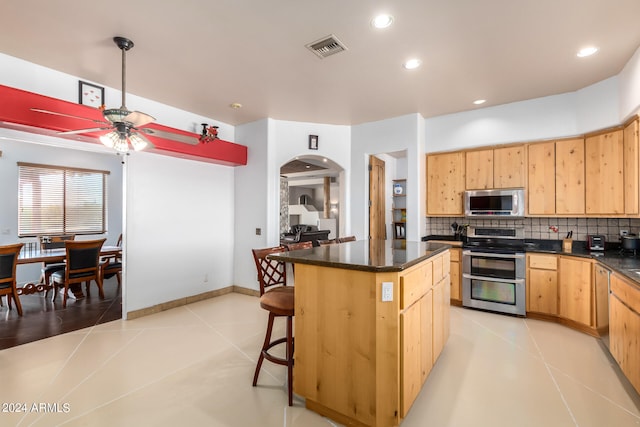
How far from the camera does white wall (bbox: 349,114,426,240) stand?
443 cm

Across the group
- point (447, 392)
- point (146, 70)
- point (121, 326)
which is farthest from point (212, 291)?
point (447, 392)

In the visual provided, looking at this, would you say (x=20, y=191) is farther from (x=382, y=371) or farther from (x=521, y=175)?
(x=521, y=175)

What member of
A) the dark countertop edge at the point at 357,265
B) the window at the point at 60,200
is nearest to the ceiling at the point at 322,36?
the dark countertop edge at the point at 357,265

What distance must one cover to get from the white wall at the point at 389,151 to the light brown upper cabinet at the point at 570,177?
169 centimetres

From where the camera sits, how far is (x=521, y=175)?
Result: 13.2 ft

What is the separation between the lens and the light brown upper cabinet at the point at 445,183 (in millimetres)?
4469

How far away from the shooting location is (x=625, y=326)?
2246mm

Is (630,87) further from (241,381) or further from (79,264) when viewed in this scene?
(79,264)

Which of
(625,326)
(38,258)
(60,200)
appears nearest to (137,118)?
(38,258)

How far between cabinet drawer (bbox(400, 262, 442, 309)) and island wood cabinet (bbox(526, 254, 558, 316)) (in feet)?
7.42

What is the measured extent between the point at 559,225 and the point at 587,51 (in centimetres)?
225

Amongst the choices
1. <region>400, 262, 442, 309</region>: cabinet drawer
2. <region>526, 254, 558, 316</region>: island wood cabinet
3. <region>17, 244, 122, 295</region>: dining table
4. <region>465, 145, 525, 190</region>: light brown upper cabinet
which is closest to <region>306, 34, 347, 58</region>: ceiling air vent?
<region>400, 262, 442, 309</region>: cabinet drawer

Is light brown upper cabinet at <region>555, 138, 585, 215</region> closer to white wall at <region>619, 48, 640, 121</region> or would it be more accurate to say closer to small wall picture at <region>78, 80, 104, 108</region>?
white wall at <region>619, 48, 640, 121</region>

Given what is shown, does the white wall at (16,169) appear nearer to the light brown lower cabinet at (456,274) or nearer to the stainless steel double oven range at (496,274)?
the light brown lower cabinet at (456,274)
